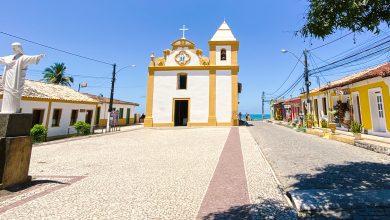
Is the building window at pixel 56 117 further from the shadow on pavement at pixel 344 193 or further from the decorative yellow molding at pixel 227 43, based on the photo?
the shadow on pavement at pixel 344 193

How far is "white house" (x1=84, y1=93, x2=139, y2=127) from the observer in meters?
28.1

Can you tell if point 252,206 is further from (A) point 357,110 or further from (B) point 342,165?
(A) point 357,110

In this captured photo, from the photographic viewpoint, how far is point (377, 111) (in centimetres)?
1133

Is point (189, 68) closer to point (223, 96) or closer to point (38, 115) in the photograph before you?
point (223, 96)

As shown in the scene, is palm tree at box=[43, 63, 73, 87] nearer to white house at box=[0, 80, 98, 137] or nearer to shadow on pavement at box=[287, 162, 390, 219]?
white house at box=[0, 80, 98, 137]

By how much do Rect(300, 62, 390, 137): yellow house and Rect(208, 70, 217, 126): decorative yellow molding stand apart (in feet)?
35.3

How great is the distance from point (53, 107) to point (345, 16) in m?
20.2

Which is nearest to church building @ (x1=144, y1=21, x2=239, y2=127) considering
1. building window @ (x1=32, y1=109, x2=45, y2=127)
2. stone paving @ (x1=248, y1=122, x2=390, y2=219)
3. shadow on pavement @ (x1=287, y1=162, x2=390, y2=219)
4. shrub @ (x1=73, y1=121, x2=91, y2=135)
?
shrub @ (x1=73, y1=121, x2=91, y2=135)

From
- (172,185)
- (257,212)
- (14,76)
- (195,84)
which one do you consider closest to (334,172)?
(257,212)

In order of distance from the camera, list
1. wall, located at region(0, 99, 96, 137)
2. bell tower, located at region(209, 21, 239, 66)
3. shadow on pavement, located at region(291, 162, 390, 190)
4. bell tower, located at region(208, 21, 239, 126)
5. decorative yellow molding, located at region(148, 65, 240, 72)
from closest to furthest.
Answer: shadow on pavement, located at region(291, 162, 390, 190) → wall, located at region(0, 99, 96, 137) → bell tower, located at region(208, 21, 239, 126) → decorative yellow molding, located at region(148, 65, 240, 72) → bell tower, located at region(209, 21, 239, 66)

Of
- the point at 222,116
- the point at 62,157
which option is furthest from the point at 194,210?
the point at 222,116

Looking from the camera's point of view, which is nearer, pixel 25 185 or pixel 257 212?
pixel 257 212

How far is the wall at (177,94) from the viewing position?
2308 centimetres

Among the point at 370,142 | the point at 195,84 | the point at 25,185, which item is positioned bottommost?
the point at 25,185
